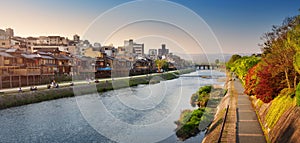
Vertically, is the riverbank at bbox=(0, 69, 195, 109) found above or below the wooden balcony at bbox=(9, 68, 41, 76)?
below

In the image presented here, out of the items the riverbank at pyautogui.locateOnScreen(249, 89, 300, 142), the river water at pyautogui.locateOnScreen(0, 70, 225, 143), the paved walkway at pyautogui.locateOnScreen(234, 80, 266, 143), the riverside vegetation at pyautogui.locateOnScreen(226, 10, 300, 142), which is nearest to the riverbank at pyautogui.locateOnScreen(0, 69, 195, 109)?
the river water at pyautogui.locateOnScreen(0, 70, 225, 143)

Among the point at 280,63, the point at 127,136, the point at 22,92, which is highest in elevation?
the point at 280,63

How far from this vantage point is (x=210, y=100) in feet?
92.5

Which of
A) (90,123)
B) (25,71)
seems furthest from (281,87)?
(25,71)

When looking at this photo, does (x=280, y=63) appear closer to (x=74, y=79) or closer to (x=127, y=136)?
(x=127, y=136)

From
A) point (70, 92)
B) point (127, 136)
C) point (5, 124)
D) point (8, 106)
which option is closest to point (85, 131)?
point (127, 136)

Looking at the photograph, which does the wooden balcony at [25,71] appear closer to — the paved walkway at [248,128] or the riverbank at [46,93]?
the riverbank at [46,93]

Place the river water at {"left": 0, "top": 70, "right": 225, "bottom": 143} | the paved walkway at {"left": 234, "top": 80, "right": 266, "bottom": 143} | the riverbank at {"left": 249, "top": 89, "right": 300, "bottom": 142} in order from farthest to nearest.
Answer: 1. the river water at {"left": 0, "top": 70, "right": 225, "bottom": 143}
2. the paved walkway at {"left": 234, "top": 80, "right": 266, "bottom": 143}
3. the riverbank at {"left": 249, "top": 89, "right": 300, "bottom": 142}

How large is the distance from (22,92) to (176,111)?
66.8ft

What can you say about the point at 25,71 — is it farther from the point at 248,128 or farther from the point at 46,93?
the point at 248,128

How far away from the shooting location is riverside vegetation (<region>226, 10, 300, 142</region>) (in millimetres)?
9922

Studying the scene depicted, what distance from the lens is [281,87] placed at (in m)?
16.2

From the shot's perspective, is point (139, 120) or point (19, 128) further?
point (139, 120)

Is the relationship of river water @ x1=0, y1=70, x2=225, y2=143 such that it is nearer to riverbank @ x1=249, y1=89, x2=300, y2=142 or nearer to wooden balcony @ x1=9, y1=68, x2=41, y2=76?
riverbank @ x1=249, y1=89, x2=300, y2=142
